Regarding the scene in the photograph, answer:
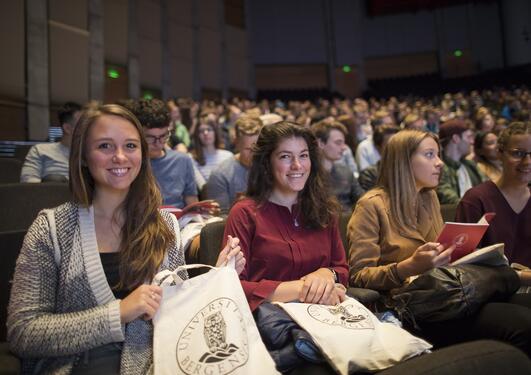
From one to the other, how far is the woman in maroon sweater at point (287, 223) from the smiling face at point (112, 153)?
476mm

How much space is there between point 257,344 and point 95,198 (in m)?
0.71

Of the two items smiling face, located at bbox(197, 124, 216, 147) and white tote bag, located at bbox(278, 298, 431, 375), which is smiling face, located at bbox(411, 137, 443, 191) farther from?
smiling face, located at bbox(197, 124, 216, 147)

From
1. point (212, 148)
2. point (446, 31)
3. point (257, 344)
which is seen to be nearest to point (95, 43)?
point (212, 148)

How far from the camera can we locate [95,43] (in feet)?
24.5

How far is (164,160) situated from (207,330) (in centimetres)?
184

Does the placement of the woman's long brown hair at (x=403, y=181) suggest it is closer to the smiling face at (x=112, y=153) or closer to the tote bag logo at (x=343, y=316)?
the tote bag logo at (x=343, y=316)

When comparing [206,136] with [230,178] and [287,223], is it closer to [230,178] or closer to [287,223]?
[230,178]

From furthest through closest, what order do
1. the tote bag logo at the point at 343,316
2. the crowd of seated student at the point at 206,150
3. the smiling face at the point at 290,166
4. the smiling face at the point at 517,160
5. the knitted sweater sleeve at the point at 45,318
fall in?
the crowd of seated student at the point at 206,150 < the smiling face at the point at 517,160 < the smiling face at the point at 290,166 < the tote bag logo at the point at 343,316 < the knitted sweater sleeve at the point at 45,318

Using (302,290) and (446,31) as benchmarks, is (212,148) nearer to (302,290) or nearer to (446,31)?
(302,290)

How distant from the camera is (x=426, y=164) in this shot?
6.86ft

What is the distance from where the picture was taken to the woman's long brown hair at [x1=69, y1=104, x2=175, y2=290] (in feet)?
4.51

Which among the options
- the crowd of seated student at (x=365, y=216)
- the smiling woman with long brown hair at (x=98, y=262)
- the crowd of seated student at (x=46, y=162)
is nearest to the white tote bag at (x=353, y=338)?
the crowd of seated student at (x=365, y=216)

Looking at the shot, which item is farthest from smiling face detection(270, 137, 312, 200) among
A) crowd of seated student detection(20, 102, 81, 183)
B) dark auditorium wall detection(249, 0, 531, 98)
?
dark auditorium wall detection(249, 0, 531, 98)

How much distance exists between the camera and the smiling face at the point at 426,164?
2.09m
